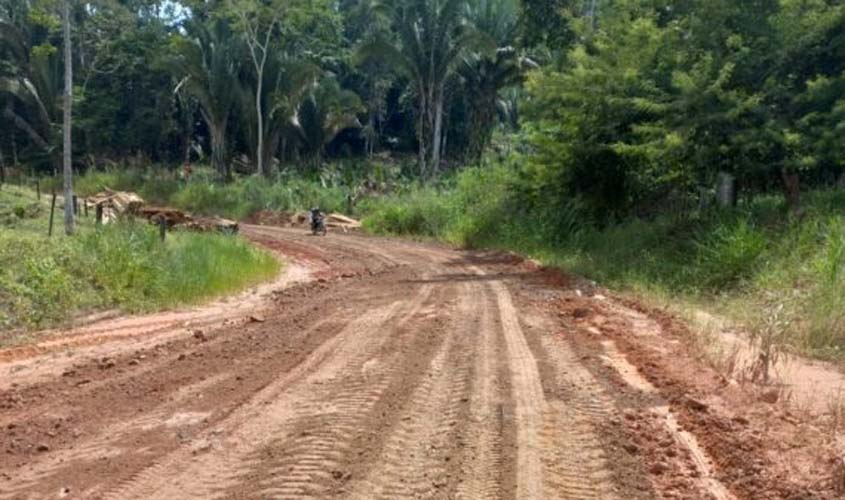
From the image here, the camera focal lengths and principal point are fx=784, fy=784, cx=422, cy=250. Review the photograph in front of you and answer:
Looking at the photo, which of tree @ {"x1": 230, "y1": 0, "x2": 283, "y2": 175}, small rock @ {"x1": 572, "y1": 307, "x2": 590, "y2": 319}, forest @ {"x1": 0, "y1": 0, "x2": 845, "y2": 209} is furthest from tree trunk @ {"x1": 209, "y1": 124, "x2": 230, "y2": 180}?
small rock @ {"x1": 572, "y1": 307, "x2": 590, "y2": 319}

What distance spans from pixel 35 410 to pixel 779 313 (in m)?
8.13

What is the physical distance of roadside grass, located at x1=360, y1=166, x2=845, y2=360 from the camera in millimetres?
9797

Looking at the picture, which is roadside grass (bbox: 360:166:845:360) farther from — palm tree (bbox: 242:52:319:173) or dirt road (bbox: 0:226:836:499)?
palm tree (bbox: 242:52:319:173)

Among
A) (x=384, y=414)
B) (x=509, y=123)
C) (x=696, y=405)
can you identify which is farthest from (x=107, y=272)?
(x=509, y=123)

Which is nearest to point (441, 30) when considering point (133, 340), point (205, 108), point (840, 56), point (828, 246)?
point (205, 108)

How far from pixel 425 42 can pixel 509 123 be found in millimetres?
18898

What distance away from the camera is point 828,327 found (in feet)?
29.5

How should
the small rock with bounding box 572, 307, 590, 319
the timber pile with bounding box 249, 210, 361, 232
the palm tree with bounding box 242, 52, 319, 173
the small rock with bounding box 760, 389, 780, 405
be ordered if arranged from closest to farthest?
the small rock with bounding box 760, 389, 780, 405, the small rock with bounding box 572, 307, 590, 319, the timber pile with bounding box 249, 210, 361, 232, the palm tree with bounding box 242, 52, 319, 173

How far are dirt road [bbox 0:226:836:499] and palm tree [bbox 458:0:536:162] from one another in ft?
94.0

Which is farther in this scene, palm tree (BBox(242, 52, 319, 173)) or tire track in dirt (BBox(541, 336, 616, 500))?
palm tree (BBox(242, 52, 319, 173))

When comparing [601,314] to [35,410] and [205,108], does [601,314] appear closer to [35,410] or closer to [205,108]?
[35,410]

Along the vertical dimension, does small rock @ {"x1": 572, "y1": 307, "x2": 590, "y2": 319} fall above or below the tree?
below

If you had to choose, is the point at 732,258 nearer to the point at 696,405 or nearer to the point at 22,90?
the point at 696,405

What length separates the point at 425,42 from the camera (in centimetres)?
3638
